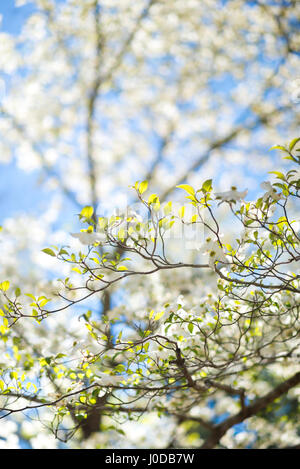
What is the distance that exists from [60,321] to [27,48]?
8.98 ft

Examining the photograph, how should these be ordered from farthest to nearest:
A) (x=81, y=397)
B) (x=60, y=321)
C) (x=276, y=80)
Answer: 1. (x=276, y=80)
2. (x=60, y=321)
3. (x=81, y=397)

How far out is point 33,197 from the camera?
3525 millimetres

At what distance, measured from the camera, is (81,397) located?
3.33 ft

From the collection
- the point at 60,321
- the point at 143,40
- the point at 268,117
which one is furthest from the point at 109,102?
the point at 60,321

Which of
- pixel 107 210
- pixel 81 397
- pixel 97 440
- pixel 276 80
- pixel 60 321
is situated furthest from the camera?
pixel 276 80

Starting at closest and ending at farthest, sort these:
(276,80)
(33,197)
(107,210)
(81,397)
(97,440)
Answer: (107,210) < (81,397) < (97,440) < (276,80) < (33,197)

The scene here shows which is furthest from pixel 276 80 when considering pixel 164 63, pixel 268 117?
pixel 164 63

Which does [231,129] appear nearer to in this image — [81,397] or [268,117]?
[268,117]

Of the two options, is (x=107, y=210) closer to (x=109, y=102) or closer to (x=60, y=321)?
(x=60, y=321)

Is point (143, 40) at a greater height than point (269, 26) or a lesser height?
greater

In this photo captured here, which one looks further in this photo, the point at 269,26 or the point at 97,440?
the point at 269,26

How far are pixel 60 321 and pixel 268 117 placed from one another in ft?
9.15

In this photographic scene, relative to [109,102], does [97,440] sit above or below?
below

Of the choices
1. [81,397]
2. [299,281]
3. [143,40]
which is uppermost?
[143,40]
